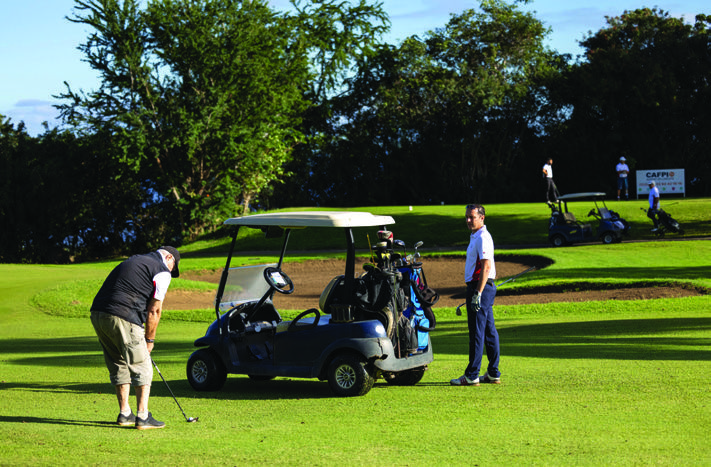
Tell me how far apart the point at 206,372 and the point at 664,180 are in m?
41.5

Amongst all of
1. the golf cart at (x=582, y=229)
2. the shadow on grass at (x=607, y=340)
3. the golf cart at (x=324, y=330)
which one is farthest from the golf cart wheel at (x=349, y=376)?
the golf cart at (x=582, y=229)

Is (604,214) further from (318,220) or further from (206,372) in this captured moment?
(206,372)

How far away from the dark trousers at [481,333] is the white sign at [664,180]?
3903cm

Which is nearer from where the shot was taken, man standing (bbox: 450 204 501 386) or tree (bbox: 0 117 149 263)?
man standing (bbox: 450 204 501 386)

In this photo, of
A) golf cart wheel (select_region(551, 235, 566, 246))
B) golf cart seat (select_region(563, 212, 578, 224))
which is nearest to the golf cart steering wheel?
golf cart wheel (select_region(551, 235, 566, 246))

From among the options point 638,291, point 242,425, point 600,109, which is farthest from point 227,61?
point 242,425

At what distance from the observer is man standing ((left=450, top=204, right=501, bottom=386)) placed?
9312 mm

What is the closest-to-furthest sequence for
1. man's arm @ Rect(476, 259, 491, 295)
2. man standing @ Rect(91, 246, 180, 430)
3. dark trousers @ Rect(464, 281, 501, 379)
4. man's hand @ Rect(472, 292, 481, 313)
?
man standing @ Rect(91, 246, 180, 430)
man's hand @ Rect(472, 292, 481, 313)
man's arm @ Rect(476, 259, 491, 295)
dark trousers @ Rect(464, 281, 501, 379)

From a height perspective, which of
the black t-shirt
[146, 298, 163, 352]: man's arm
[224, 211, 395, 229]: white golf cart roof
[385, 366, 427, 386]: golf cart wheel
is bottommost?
[385, 366, 427, 386]: golf cart wheel

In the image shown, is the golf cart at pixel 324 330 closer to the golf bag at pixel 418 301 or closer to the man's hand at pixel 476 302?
the golf bag at pixel 418 301

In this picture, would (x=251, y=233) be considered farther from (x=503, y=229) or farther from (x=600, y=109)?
(x=600, y=109)

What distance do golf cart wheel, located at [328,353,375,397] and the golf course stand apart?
0.17 m

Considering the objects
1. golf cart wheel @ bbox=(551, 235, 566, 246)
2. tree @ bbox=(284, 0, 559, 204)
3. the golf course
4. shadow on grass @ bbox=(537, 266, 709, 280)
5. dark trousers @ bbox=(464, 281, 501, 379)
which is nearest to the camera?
the golf course

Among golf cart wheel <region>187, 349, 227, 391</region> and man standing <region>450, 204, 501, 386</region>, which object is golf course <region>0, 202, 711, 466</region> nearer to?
golf cart wheel <region>187, 349, 227, 391</region>
